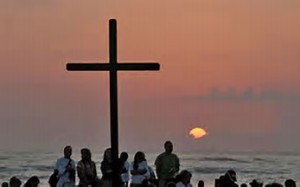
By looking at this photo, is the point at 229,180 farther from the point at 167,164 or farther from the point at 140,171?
the point at 140,171

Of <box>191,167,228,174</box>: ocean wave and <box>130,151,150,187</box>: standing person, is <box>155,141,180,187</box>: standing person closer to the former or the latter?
<box>130,151,150,187</box>: standing person

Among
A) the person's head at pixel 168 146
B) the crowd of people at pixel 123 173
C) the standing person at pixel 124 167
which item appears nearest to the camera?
the crowd of people at pixel 123 173

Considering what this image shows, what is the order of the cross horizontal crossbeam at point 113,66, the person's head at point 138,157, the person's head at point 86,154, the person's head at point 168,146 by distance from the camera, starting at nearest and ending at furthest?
the cross horizontal crossbeam at point 113,66
the person's head at point 86,154
the person's head at point 138,157
the person's head at point 168,146

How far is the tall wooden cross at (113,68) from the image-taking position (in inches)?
619

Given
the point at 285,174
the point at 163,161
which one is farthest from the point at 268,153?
the point at 163,161

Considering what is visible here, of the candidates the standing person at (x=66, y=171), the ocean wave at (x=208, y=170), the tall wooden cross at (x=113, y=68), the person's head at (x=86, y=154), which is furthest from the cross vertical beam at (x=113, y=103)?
the ocean wave at (x=208, y=170)

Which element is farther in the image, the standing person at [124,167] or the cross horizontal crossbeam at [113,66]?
the standing person at [124,167]

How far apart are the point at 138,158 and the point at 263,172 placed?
38.7m

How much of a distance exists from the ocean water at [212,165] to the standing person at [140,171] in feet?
91.0

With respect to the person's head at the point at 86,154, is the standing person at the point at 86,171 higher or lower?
lower

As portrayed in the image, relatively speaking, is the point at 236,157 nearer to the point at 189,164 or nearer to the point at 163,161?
the point at 189,164

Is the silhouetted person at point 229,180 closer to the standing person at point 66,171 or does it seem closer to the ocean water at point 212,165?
the standing person at point 66,171

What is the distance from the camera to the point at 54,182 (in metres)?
20.0

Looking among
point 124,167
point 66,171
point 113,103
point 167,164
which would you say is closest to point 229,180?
point 167,164
